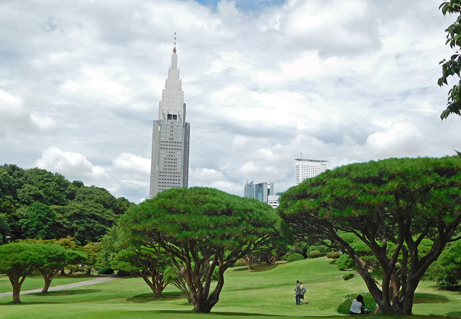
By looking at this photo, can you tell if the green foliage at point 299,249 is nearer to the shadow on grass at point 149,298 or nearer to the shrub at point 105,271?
the shrub at point 105,271

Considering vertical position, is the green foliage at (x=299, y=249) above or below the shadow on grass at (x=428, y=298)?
above

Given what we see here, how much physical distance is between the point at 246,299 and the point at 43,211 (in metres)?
51.7

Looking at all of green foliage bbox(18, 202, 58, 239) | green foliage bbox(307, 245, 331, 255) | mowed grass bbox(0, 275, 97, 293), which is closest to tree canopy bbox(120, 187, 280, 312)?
mowed grass bbox(0, 275, 97, 293)

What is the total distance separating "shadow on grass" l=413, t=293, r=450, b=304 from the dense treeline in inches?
2214

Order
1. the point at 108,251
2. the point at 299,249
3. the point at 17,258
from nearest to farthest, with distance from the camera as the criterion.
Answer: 1. the point at 17,258
2. the point at 108,251
3. the point at 299,249

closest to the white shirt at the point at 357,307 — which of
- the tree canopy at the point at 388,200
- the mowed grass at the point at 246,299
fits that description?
the tree canopy at the point at 388,200

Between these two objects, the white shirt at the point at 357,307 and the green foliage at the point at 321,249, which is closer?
the white shirt at the point at 357,307

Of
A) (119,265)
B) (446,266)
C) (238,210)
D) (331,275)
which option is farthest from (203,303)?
(331,275)

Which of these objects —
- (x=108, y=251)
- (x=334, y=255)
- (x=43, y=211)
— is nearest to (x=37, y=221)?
(x=43, y=211)

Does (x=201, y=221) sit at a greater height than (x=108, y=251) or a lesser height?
greater

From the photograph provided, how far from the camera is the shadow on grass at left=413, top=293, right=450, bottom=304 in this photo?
26.9 metres

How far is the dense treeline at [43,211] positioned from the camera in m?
69.5

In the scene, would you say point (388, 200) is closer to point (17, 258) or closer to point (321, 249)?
point (17, 258)

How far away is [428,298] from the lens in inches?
1105
